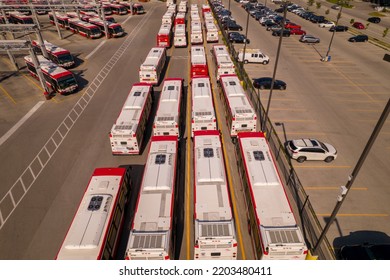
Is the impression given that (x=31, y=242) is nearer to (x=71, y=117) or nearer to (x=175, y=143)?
(x=175, y=143)

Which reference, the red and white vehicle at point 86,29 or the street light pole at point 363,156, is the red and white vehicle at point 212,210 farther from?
the red and white vehicle at point 86,29

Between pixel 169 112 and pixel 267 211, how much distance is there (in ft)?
47.0

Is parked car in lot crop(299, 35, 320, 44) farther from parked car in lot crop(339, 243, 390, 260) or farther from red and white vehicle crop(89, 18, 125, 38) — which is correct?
parked car in lot crop(339, 243, 390, 260)

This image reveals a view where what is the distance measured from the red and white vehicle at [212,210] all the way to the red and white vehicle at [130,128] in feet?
22.2

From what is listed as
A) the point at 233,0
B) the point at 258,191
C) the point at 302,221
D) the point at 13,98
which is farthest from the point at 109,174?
the point at 233,0

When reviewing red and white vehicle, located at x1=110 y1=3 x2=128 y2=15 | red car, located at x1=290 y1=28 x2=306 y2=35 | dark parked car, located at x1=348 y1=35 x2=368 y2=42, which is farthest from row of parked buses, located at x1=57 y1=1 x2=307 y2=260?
red and white vehicle, located at x1=110 y1=3 x2=128 y2=15

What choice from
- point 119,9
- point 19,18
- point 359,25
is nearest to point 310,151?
point 359,25

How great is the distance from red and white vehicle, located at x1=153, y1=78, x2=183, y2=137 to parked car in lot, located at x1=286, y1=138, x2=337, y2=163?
→ 1133 centimetres

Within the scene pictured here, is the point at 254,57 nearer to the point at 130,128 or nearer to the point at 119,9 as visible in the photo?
the point at 130,128

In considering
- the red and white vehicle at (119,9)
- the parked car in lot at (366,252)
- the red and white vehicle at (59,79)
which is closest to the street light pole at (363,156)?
the parked car in lot at (366,252)

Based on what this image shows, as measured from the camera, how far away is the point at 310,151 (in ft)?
77.7

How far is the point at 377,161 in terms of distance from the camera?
24734 mm

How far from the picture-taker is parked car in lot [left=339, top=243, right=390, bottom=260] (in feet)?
50.8

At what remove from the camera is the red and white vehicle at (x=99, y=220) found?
13594 millimetres
